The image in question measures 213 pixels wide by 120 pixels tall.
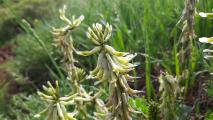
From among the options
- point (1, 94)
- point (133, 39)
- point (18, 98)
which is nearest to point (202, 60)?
point (133, 39)

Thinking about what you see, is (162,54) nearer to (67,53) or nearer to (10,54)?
(67,53)

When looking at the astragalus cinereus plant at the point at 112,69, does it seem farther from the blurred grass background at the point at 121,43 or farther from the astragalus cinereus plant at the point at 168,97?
the blurred grass background at the point at 121,43

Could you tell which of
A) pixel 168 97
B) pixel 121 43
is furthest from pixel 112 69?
pixel 121 43

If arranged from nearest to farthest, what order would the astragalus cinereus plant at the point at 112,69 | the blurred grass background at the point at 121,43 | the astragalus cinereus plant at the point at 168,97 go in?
the astragalus cinereus plant at the point at 112,69 → the astragalus cinereus plant at the point at 168,97 → the blurred grass background at the point at 121,43

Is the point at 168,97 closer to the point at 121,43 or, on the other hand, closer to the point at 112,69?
the point at 112,69

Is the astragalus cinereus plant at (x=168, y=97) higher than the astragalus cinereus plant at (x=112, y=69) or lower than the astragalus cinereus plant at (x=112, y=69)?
lower

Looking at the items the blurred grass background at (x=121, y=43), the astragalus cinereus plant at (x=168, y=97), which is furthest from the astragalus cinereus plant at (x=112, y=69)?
the blurred grass background at (x=121, y=43)

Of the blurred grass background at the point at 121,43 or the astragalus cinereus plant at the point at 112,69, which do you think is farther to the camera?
the blurred grass background at the point at 121,43
